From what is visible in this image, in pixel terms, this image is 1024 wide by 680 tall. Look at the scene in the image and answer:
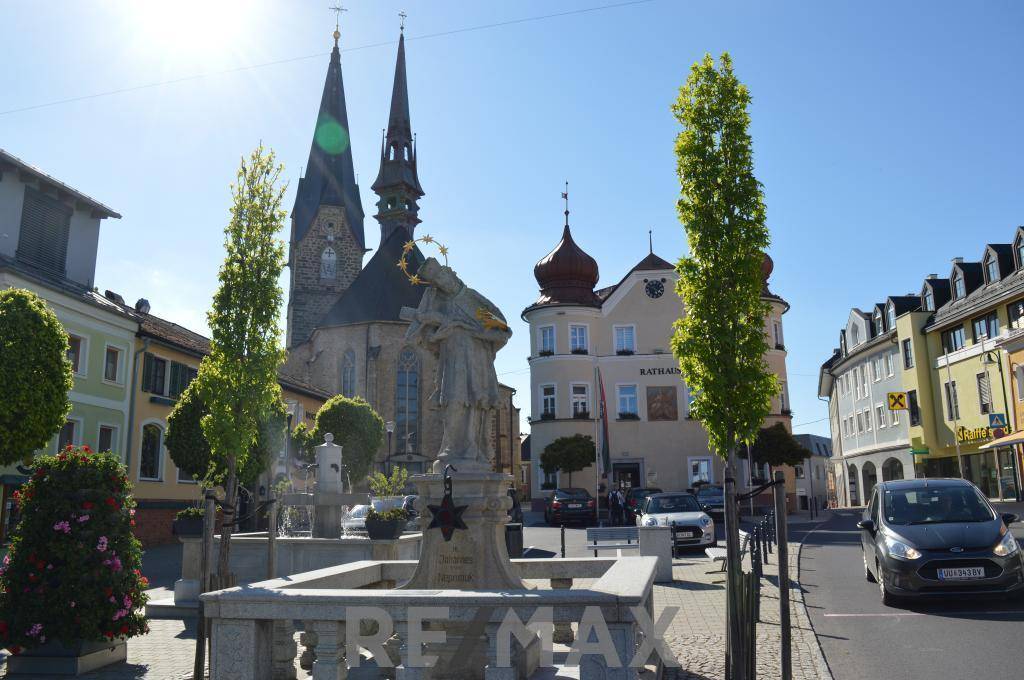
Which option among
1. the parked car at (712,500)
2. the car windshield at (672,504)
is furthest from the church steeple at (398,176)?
the car windshield at (672,504)

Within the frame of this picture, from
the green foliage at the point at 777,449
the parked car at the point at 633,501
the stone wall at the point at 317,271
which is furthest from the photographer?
the stone wall at the point at 317,271

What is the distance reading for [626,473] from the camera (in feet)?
146

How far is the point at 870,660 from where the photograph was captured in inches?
307

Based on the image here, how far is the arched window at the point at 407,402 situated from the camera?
161 feet

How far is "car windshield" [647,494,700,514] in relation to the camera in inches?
808

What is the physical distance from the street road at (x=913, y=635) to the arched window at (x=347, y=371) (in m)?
39.7

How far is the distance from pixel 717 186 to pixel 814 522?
28.1 metres

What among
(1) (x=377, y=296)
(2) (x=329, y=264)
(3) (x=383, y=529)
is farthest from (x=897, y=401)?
(2) (x=329, y=264)

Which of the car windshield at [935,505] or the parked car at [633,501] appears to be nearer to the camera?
the car windshield at [935,505]

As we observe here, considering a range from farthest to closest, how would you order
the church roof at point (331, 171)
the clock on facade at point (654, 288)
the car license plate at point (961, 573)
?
1. the church roof at point (331, 171)
2. the clock on facade at point (654, 288)
3. the car license plate at point (961, 573)

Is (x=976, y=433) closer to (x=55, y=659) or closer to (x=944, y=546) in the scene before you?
(x=944, y=546)

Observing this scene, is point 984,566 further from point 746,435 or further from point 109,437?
point 109,437

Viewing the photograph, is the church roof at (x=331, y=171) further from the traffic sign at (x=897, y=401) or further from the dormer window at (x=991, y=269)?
the dormer window at (x=991, y=269)

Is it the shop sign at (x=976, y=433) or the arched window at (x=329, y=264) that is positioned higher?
the arched window at (x=329, y=264)
